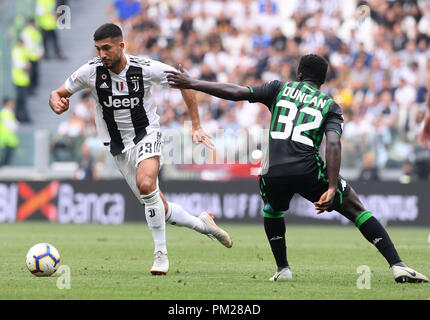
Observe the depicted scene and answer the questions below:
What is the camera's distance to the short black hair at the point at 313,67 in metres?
8.76

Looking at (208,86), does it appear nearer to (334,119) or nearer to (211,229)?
(334,119)

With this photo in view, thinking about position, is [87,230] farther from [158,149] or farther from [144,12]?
[144,12]

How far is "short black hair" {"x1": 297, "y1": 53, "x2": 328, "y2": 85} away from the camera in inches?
345

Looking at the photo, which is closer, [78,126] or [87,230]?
[87,230]

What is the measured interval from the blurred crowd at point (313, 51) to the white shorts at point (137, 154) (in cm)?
1002

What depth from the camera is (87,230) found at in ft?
58.5

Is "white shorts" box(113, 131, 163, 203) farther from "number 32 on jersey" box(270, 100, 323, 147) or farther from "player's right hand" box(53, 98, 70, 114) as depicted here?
"number 32 on jersey" box(270, 100, 323, 147)

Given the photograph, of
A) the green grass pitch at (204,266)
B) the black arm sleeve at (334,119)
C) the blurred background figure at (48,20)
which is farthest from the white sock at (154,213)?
the blurred background figure at (48,20)

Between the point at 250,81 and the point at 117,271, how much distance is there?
14061mm

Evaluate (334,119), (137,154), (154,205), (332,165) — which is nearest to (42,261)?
(154,205)

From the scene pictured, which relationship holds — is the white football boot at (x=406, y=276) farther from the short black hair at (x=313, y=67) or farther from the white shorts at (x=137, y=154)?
the white shorts at (x=137, y=154)

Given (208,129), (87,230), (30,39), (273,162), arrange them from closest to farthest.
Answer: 1. (273,162)
2. (87,230)
3. (208,129)
4. (30,39)

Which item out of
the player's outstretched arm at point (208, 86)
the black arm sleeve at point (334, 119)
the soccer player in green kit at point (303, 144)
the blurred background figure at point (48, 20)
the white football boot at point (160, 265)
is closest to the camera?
the player's outstretched arm at point (208, 86)
